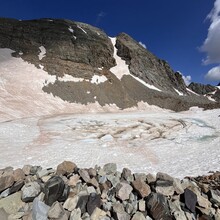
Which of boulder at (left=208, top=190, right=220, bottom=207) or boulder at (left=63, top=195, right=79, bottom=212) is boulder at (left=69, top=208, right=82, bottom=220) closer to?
boulder at (left=63, top=195, right=79, bottom=212)

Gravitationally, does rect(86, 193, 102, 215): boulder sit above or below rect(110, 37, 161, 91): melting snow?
below

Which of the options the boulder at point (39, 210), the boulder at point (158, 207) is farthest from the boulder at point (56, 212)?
the boulder at point (158, 207)

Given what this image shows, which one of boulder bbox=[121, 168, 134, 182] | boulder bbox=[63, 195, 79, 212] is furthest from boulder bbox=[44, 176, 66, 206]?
boulder bbox=[121, 168, 134, 182]

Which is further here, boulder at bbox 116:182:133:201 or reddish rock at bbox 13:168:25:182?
reddish rock at bbox 13:168:25:182

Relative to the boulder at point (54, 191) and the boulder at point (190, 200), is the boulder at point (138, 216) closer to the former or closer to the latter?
the boulder at point (190, 200)

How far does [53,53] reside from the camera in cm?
3834

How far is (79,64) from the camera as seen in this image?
39.6 metres

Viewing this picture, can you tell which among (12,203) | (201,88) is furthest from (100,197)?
(201,88)

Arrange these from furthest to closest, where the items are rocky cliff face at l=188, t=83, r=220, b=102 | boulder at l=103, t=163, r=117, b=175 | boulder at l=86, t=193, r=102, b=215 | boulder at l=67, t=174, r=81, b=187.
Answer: rocky cliff face at l=188, t=83, r=220, b=102 < boulder at l=103, t=163, r=117, b=175 < boulder at l=67, t=174, r=81, b=187 < boulder at l=86, t=193, r=102, b=215

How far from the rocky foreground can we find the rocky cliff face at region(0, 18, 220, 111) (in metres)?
27.2

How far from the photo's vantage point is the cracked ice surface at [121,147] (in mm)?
8625

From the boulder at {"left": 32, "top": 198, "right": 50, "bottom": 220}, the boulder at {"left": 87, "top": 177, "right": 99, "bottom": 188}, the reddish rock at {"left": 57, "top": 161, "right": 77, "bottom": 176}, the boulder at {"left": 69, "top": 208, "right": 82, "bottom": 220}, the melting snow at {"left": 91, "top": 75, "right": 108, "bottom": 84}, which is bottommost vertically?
the boulder at {"left": 69, "top": 208, "right": 82, "bottom": 220}

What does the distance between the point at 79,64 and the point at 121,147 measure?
30925 millimetres

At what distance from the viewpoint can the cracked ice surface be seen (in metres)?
8.62
